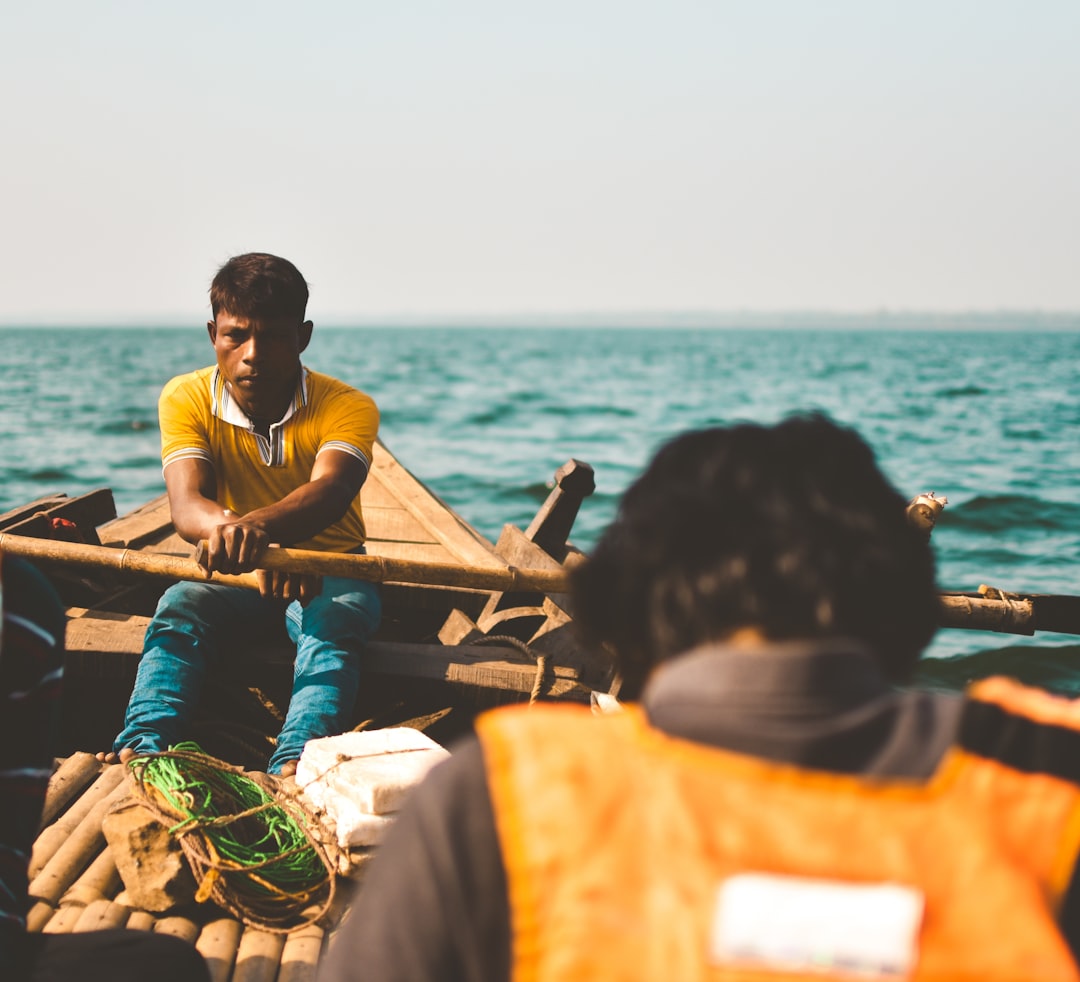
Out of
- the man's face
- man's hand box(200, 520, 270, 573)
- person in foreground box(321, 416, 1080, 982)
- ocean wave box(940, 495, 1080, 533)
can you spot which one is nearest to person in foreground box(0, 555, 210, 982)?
person in foreground box(321, 416, 1080, 982)

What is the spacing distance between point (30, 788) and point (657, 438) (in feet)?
75.2

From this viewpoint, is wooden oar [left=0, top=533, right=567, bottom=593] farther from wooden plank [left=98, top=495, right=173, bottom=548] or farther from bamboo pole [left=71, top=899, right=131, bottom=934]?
wooden plank [left=98, top=495, right=173, bottom=548]

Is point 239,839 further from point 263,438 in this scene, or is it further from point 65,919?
point 263,438

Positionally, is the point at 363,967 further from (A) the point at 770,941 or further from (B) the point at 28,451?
(B) the point at 28,451

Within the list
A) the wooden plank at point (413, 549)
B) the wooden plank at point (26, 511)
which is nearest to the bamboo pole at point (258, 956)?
the wooden plank at point (26, 511)

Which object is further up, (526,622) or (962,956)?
(962,956)

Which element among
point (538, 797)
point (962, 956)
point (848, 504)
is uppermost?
point (848, 504)

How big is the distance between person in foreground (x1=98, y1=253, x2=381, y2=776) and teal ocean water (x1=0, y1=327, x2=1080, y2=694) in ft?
6.80

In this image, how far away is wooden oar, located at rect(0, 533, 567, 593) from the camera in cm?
372

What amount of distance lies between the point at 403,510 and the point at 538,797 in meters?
5.83

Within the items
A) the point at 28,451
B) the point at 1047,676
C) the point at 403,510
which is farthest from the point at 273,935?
the point at 28,451

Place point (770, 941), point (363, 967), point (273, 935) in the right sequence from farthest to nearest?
point (273, 935) → point (363, 967) → point (770, 941)

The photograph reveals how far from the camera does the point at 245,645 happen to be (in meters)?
4.09

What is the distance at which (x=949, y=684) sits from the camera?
8031 mm
